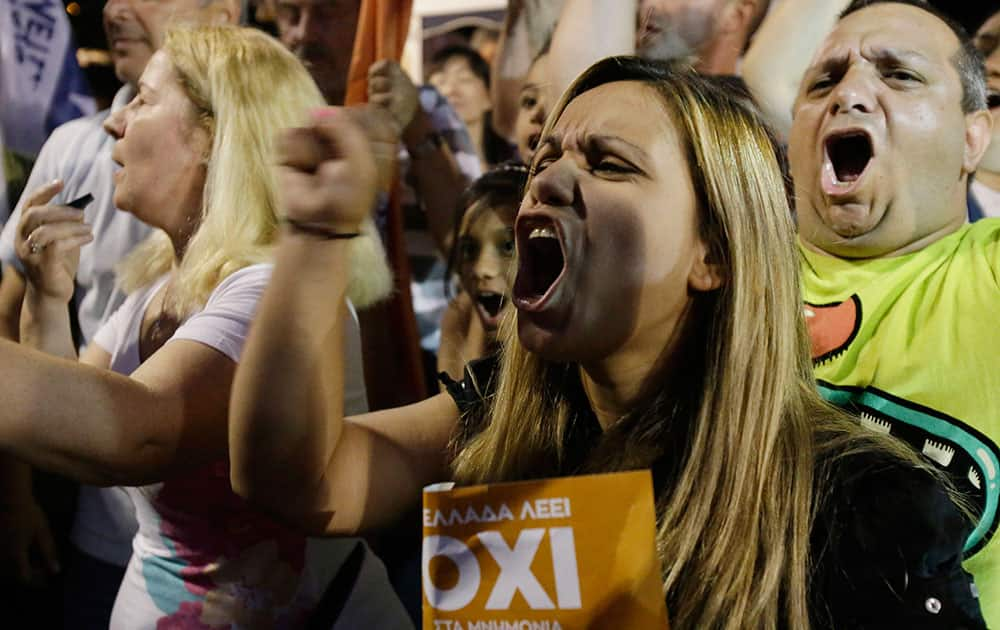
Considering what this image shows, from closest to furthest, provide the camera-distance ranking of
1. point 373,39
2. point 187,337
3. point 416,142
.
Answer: point 187,337 → point 373,39 → point 416,142

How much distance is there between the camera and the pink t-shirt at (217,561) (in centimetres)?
140

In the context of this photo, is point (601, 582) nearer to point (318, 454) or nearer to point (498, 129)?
point (318, 454)

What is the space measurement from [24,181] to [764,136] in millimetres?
1337

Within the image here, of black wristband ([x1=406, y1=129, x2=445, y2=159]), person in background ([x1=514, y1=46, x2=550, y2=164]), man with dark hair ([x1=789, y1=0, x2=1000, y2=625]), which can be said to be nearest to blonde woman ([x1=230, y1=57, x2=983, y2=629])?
man with dark hair ([x1=789, y1=0, x2=1000, y2=625])

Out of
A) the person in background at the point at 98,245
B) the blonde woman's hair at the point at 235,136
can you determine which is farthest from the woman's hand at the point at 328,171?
the person in background at the point at 98,245

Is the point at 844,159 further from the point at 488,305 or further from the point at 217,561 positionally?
the point at 217,561

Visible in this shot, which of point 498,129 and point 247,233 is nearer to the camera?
point 247,233

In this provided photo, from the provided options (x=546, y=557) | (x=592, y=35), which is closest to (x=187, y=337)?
(x=546, y=557)

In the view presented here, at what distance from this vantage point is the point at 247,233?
1.46 meters

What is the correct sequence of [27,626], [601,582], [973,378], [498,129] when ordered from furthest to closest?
[498,129] → [27,626] → [973,378] → [601,582]

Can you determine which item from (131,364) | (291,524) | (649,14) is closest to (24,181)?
(131,364)

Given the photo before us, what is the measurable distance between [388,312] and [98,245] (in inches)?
23.0

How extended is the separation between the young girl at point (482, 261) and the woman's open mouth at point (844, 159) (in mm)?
649

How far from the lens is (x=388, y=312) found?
6.84ft
